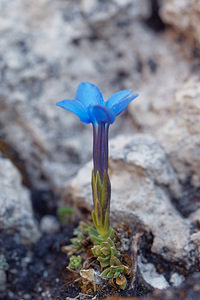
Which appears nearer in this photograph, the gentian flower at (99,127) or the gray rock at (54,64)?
the gentian flower at (99,127)

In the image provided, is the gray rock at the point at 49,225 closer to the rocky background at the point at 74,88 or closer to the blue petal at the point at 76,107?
the rocky background at the point at 74,88

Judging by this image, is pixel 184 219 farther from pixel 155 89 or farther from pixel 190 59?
pixel 190 59

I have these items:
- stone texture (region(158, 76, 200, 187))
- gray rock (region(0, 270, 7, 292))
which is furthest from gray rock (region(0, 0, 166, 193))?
gray rock (region(0, 270, 7, 292))

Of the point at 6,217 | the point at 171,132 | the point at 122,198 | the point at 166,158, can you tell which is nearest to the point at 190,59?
the point at 171,132

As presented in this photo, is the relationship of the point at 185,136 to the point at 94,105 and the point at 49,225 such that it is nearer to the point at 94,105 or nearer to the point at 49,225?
the point at 94,105

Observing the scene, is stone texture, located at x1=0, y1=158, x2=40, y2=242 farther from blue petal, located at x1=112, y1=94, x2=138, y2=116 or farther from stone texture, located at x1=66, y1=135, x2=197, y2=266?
blue petal, located at x1=112, y1=94, x2=138, y2=116

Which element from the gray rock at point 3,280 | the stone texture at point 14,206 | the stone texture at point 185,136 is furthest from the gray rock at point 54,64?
the gray rock at point 3,280

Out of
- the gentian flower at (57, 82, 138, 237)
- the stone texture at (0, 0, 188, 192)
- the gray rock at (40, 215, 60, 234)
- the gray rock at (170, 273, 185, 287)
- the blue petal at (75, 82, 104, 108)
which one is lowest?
the gray rock at (170, 273, 185, 287)
